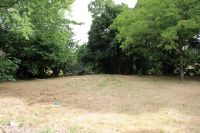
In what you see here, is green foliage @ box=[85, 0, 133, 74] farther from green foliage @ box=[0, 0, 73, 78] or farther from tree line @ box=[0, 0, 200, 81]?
green foliage @ box=[0, 0, 73, 78]

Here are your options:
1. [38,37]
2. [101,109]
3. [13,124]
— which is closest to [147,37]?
[38,37]

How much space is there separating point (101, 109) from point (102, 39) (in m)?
14.4

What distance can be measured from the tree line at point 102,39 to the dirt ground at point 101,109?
226cm

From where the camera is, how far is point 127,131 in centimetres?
634

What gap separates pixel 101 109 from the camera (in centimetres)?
842

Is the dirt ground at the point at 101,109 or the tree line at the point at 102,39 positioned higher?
the tree line at the point at 102,39

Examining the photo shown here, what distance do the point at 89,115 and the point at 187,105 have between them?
10.0 ft

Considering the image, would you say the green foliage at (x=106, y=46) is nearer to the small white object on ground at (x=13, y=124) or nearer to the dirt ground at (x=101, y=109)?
the dirt ground at (x=101, y=109)

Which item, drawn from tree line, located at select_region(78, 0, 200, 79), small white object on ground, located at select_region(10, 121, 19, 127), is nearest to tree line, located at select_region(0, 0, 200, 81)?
tree line, located at select_region(78, 0, 200, 79)

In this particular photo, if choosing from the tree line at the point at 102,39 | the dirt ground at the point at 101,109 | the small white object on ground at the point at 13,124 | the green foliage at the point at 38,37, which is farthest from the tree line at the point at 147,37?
the small white object on ground at the point at 13,124

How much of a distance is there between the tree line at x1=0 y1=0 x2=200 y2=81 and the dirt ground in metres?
2.26

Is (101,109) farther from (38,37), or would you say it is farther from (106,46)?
(106,46)

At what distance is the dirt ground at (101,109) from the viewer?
6555 mm

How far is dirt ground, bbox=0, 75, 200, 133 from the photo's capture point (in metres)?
6.55
